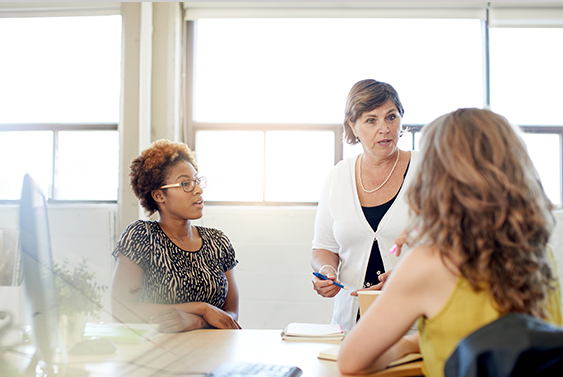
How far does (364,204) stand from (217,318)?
2.43 ft

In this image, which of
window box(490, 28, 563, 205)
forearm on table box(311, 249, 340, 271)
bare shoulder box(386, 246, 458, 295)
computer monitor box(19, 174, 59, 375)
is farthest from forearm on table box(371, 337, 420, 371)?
window box(490, 28, 563, 205)

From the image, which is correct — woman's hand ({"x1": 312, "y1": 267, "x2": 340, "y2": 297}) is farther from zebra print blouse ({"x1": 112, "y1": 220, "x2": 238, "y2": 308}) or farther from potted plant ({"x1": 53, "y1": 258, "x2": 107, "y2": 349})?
potted plant ({"x1": 53, "y1": 258, "x2": 107, "y2": 349})

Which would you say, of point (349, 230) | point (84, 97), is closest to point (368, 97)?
point (349, 230)

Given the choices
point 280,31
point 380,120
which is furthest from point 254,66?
point 380,120

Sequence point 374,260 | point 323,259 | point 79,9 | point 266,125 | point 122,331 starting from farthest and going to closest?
point 266,125 < point 79,9 < point 323,259 < point 374,260 < point 122,331

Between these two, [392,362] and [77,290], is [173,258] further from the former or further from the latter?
[392,362]

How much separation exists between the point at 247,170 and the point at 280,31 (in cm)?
107

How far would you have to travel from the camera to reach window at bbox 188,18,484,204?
3.00 meters

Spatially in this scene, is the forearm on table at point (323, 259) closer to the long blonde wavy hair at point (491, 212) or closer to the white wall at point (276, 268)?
the long blonde wavy hair at point (491, 212)

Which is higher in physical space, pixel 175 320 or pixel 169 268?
pixel 169 268

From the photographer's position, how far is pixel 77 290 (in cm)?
75

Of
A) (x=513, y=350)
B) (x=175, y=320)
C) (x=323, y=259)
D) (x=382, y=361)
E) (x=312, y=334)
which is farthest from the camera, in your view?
(x=323, y=259)

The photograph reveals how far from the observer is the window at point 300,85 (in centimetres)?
300

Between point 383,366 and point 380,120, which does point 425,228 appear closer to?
point 383,366
